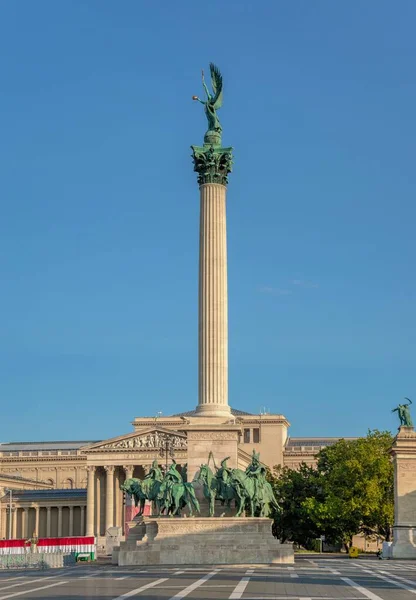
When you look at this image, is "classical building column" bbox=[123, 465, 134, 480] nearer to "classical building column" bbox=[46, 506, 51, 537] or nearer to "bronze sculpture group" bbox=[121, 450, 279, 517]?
"classical building column" bbox=[46, 506, 51, 537]

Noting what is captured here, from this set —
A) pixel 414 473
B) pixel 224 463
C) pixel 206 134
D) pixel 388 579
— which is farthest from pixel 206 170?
pixel 388 579

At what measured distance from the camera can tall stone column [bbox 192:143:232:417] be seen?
226 ft

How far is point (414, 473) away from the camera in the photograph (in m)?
81.7

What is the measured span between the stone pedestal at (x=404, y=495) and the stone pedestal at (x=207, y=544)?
21383 mm

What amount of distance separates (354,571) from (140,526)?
17.8m

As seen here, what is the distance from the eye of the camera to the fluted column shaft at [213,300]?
226 feet

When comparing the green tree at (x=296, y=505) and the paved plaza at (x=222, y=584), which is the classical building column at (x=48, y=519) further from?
the paved plaza at (x=222, y=584)

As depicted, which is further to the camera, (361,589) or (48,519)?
(48,519)

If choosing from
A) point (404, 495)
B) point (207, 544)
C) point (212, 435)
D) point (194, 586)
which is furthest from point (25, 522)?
point (194, 586)

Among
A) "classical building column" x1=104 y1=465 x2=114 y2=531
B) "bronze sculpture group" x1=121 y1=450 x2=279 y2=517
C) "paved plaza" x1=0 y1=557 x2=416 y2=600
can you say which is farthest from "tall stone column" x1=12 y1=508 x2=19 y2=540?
"paved plaza" x1=0 y1=557 x2=416 y2=600

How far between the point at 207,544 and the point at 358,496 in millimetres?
41521

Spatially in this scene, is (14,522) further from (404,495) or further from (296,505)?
(404,495)

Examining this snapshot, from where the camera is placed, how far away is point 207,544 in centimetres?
6056

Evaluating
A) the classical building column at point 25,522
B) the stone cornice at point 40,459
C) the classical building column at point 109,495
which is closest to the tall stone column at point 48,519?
the classical building column at point 25,522
